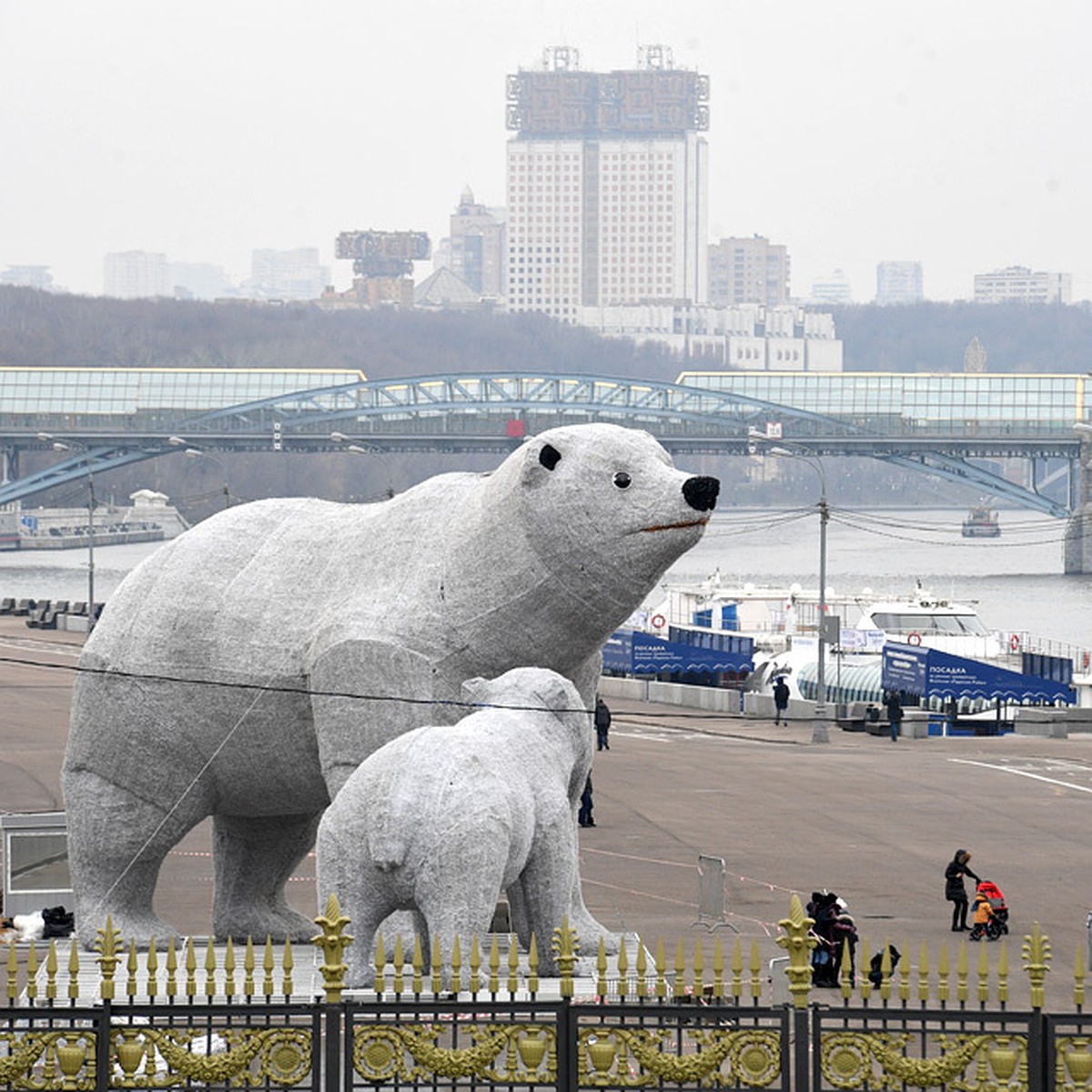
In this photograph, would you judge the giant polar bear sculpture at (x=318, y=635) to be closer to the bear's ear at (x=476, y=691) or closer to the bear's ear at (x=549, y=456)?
the bear's ear at (x=549, y=456)

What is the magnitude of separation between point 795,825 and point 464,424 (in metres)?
74.1

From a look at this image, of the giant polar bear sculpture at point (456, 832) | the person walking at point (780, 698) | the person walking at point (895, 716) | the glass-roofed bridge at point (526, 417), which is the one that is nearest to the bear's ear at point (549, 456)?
the giant polar bear sculpture at point (456, 832)

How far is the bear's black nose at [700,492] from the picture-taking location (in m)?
11.9

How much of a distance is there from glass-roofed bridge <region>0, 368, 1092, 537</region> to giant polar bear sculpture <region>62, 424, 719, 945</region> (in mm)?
68889

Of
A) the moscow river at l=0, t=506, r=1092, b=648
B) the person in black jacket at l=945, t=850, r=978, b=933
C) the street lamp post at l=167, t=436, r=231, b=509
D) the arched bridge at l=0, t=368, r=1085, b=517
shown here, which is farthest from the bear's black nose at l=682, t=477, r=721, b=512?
the arched bridge at l=0, t=368, r=1085, b=517

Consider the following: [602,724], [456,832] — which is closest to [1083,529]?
[602,724]

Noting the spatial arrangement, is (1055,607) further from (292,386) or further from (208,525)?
(208,525)

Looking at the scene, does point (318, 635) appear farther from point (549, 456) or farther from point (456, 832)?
point (456, 832)

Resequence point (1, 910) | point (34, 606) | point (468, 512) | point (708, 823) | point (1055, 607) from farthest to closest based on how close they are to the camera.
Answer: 1. point (1055, 607)
2. point (34, 606)
3. point (708, 823)
4. point (1, 910)
5. point (468, 512)

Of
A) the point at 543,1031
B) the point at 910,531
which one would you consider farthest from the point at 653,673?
the point at 910,531

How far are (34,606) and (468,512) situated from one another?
44587 mm

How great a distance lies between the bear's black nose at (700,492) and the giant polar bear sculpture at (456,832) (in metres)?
1.23

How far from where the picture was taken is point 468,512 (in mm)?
12367

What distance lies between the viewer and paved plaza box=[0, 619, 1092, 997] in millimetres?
17203
